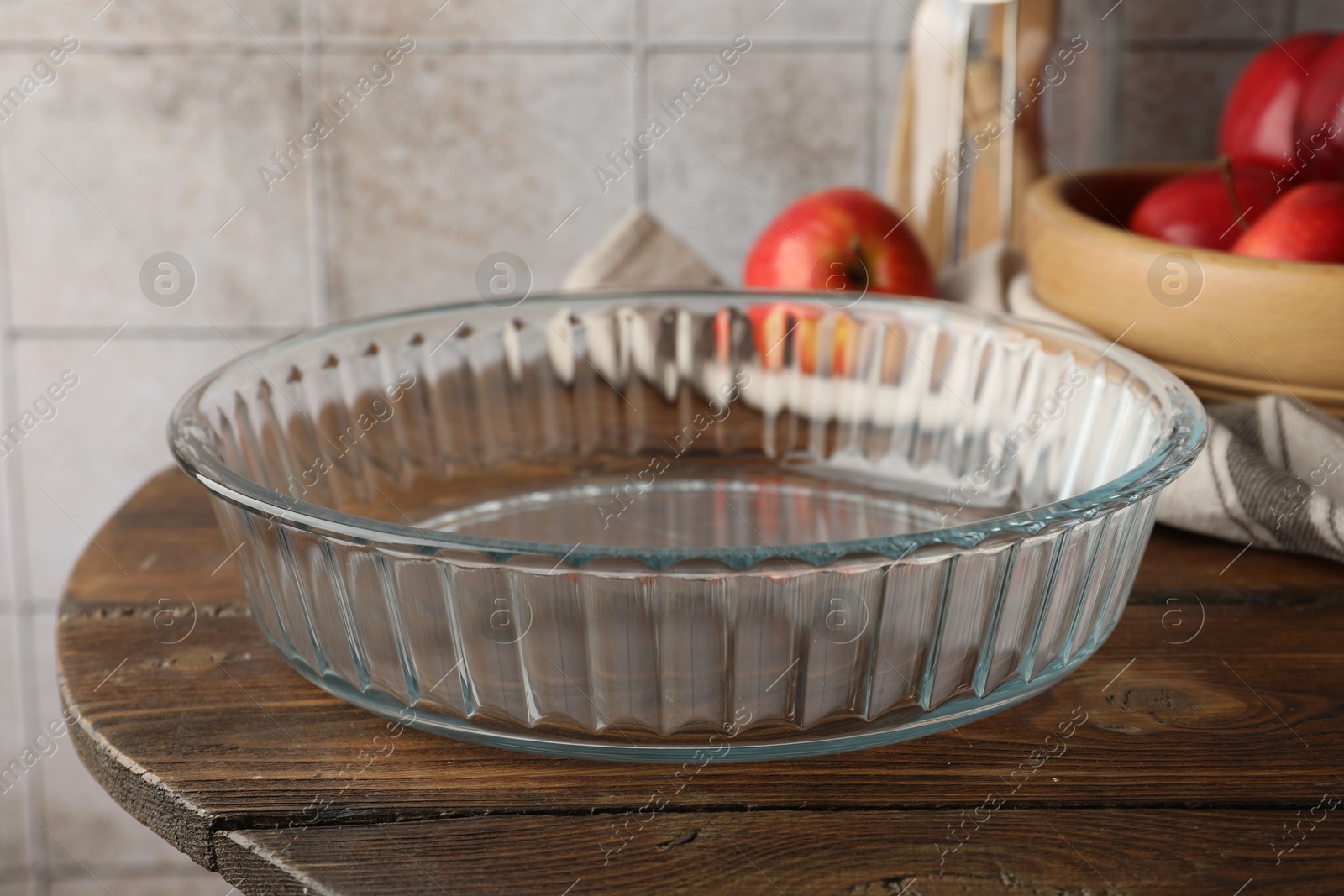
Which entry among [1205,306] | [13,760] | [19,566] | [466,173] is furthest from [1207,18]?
[13,760]

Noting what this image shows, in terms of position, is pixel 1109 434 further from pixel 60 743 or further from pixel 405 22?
pixel 60 743

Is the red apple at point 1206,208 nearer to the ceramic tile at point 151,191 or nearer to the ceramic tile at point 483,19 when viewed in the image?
the ceramic tile at point 483,19

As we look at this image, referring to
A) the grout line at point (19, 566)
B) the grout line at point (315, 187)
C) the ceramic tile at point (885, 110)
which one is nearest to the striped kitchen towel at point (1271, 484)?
the ceramic tile at point (885, 110)

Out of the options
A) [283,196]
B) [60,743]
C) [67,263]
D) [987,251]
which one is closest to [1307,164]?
[987,251]

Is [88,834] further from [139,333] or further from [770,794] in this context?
[770,794]

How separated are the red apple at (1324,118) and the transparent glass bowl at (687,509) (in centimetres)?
21

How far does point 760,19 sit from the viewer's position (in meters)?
0.92

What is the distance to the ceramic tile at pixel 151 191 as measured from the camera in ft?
3.10

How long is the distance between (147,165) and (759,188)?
50 cm

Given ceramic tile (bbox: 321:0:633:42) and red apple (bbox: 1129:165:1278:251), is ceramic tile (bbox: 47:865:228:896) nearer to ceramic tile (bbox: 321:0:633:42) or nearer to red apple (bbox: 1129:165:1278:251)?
ceramic tile (bbox: 321:0:633:42)

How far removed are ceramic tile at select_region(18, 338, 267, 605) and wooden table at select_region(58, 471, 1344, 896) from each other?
2.12ft

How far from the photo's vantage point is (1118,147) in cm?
92

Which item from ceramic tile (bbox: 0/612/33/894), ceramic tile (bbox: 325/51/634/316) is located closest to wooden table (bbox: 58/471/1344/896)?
ceramic tile (bbox: 325/51/634/316)

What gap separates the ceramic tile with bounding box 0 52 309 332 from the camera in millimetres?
945
